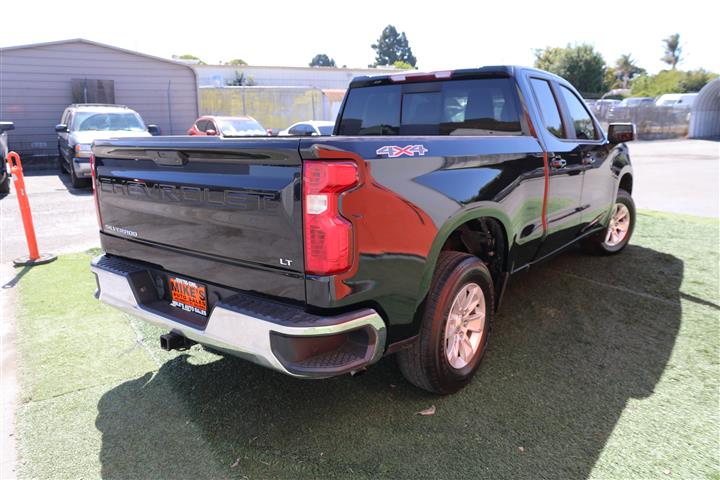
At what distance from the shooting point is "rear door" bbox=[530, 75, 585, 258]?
3.95 m

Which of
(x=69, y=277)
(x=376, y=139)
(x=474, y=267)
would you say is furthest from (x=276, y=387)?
(x=69, y=277)

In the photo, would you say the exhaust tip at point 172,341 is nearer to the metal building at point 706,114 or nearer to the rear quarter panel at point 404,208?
the rear quarter panel at point 404,208

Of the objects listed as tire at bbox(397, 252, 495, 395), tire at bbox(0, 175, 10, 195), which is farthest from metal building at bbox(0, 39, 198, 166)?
tire at bbox(397, 252, 495, 395)

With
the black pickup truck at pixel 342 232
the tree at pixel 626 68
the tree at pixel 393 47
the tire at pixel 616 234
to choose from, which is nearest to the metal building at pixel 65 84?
the black pickup truck at pixel 342 232

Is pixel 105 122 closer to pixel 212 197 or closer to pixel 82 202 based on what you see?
pixel 82 202

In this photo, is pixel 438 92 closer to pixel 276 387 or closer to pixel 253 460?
pixel 276 387

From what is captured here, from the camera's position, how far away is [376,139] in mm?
2369

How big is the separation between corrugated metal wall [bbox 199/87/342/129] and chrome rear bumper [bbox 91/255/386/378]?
20.7 meters

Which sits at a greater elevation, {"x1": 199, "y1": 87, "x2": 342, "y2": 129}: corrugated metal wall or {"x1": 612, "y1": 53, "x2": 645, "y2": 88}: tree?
{"x1": 612, "y1": 53, "x2": 645, "y2": 88}: tree

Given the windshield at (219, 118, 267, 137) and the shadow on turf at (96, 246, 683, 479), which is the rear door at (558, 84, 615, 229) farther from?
the windshield at (219, 118, 267, 137)

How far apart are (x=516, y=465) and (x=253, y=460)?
129 centimetres

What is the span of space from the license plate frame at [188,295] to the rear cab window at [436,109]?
7.63 feet

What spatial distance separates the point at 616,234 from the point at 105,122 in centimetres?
1161

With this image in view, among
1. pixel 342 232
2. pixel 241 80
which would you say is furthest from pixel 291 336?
pixel 241 80
